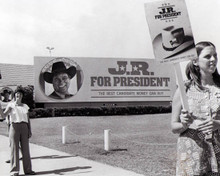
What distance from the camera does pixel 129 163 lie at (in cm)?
949

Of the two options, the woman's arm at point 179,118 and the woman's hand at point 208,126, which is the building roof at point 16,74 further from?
the woman's hand at point 208,126

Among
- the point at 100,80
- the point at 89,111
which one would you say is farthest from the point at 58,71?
the point at 89,111

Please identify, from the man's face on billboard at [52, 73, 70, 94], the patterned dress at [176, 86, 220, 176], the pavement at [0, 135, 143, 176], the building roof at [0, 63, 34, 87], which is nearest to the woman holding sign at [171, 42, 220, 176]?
the patterned dress at [176, 86, 220, 176]

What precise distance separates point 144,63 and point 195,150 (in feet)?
127

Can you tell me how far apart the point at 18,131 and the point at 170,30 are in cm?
564

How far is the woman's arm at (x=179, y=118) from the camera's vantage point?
118 inches

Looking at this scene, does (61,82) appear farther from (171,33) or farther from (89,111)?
(171,33)

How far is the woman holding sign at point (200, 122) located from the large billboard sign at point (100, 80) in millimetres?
34089

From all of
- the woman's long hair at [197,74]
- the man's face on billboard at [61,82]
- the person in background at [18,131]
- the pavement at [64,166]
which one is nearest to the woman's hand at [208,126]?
the woman's long hair at [197,74]

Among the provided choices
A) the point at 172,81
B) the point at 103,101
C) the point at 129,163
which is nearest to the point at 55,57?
the point at 103,101

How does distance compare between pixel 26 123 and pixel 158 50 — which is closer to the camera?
pixel 158 50

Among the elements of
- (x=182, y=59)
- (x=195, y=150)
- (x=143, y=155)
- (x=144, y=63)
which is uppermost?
(x=144, y=63)

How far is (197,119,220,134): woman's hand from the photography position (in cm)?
300

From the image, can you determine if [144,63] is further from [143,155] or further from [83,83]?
[143,155]
